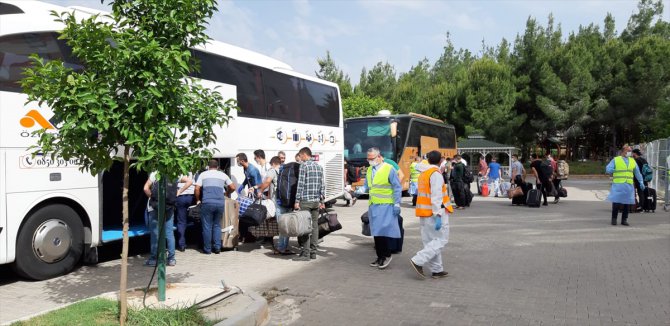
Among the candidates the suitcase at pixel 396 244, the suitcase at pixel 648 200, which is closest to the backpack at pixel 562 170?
the suitcase at pixel 648 200

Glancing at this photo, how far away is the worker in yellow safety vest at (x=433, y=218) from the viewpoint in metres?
7.24

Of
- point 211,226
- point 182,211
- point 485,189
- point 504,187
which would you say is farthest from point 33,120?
point 504,187

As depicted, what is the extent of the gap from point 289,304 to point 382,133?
47.9ft

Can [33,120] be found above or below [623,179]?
above

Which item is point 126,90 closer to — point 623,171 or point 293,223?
point 293,223

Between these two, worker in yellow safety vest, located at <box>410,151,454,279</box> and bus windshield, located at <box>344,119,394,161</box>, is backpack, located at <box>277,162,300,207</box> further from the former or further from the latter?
bus windshield, located at <box>344,119,394,161</box>

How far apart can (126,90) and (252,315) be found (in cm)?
239

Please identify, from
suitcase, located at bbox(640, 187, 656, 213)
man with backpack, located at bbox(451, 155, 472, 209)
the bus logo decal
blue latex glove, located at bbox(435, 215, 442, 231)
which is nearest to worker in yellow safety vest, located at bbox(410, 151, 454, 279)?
blue latex glove, located at bbox(435, 215, 442, 231)

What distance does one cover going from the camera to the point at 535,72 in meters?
40.5

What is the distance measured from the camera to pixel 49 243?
721 cm

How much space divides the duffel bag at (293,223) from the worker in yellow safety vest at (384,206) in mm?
1067

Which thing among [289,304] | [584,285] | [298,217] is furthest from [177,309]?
[584,285]

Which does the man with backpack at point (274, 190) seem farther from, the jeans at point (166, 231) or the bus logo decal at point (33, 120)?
the bus logo decal at point (33, 120)

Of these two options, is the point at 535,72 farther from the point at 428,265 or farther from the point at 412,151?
the point at 428,265
